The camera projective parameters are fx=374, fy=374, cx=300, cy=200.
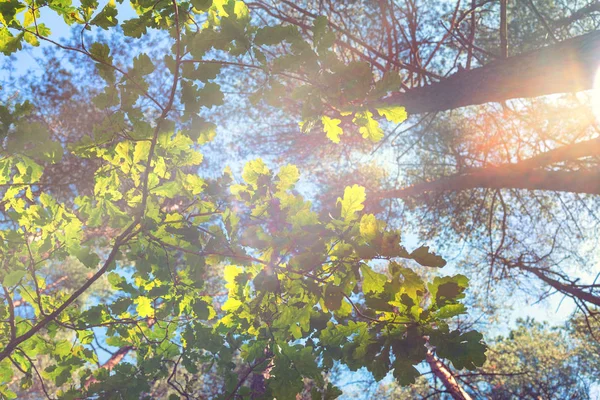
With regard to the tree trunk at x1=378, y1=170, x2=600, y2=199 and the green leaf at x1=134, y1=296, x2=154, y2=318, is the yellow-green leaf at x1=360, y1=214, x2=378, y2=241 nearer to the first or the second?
the green leaf at x1=134, y1=296, x2=154, y2=318

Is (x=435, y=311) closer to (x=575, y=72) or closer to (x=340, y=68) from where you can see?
(x=340, y=68)

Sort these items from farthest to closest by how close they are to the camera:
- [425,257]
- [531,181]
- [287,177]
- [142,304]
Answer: [531,181], [142,304], [287,177], [425,257]

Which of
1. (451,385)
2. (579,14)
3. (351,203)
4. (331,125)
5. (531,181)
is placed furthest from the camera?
(579,14)

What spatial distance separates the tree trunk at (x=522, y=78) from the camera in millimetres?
3409

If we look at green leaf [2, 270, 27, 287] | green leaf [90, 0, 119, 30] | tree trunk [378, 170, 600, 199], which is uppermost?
tree trunk [378, 170, 600, 199]

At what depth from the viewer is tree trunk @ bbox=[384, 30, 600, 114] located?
3.41m

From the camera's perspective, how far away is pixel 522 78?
3908mm

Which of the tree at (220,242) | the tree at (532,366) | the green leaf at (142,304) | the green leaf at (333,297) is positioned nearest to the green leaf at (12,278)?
the tree at (220,242)

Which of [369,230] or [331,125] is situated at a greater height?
[331,125]

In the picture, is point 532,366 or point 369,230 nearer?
point 369,230

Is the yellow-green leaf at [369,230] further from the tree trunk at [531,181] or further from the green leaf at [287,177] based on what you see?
the tree trunk at [531,181]

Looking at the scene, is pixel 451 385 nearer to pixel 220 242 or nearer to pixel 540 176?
pixel 540 176

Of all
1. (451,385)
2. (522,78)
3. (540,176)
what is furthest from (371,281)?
(540,176)

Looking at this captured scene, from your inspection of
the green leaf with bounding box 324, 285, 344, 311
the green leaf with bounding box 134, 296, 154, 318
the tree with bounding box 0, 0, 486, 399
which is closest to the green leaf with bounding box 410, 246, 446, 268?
the tree with bounding box 0, 0, 486, 399
